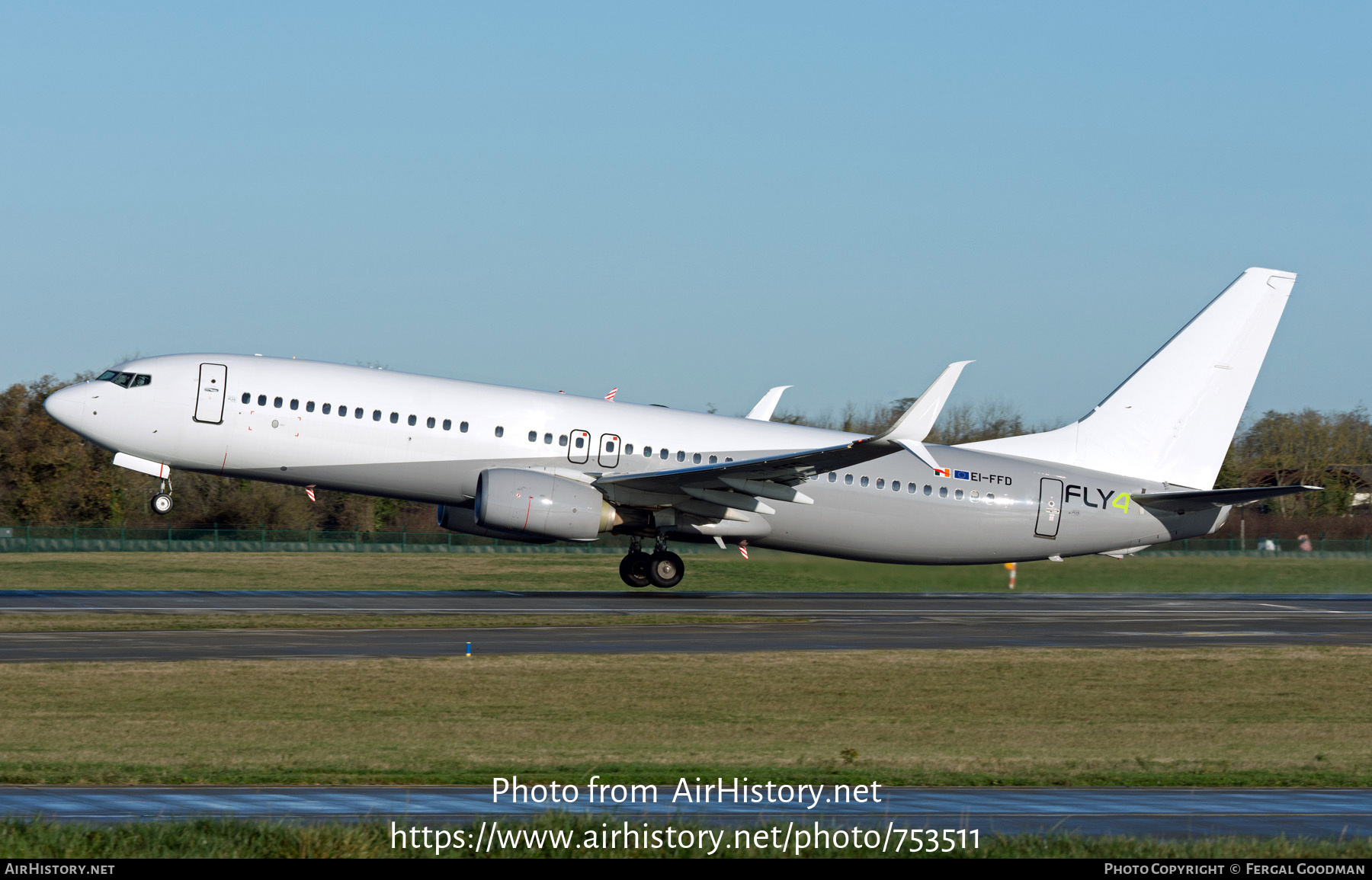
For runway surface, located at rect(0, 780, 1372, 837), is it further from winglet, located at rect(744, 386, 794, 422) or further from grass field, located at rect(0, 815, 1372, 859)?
winglet, located at rect(744, 386, 794, 422)

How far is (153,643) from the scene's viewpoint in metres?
24.7

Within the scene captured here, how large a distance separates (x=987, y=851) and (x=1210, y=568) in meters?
33.5

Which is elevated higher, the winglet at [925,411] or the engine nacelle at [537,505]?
the winglet at [925,411]

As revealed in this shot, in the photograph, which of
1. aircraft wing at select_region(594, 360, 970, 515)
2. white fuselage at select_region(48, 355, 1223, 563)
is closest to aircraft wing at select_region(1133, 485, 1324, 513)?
white fuselage at select_region(48, 355, 1223, 563)

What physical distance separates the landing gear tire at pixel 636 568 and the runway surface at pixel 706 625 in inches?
25.9

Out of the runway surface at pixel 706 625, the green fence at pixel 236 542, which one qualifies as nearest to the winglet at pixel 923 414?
the runway surface at pixel 706 625

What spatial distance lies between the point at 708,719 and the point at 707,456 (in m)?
15.9

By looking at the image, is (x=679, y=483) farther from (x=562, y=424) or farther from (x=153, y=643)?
(x=153, y=643)

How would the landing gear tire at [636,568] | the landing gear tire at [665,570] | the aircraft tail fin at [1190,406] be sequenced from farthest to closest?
1. the aircraft tail fin at [1190,406]
2. the landing gear tire at [636,568]
3. the landing gear tire at [665,570]

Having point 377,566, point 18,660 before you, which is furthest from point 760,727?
point 377,566

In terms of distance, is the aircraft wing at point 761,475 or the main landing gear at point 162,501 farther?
the main landing gear at point 162,501

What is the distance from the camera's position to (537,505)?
31859 millimetres

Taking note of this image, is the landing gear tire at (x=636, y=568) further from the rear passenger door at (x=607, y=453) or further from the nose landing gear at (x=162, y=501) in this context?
the nose landing gear at (x=162, y=501)

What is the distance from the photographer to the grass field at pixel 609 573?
37156 mm
